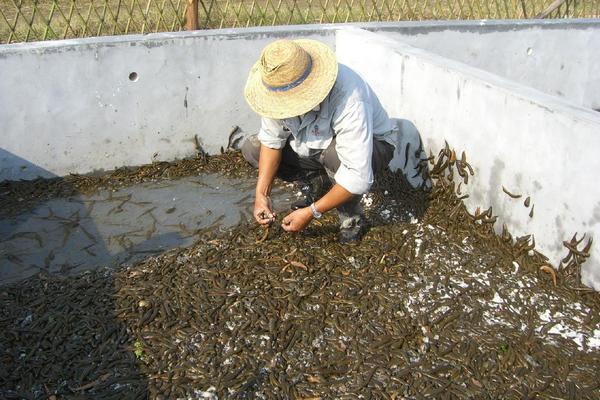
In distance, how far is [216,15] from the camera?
645cm

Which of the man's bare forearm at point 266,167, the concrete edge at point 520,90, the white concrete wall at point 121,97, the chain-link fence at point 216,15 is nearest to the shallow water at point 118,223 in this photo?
the white concrete wall at point 121,97

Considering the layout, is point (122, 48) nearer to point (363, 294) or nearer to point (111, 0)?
point (363, 294)

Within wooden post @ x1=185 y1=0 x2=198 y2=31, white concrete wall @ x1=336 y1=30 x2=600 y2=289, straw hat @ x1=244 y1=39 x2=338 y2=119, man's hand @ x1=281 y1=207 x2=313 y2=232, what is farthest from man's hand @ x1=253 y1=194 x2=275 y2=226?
wooden post @ x1=185 y1=0 x2=198 y2=31

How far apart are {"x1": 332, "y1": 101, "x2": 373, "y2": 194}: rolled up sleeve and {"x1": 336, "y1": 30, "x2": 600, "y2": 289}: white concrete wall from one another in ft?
2.83

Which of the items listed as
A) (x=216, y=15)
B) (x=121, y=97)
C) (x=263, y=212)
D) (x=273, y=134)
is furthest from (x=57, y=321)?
(x=216, y=15)

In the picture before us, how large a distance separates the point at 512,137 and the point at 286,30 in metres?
2.33

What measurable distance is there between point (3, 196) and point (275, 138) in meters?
2.38

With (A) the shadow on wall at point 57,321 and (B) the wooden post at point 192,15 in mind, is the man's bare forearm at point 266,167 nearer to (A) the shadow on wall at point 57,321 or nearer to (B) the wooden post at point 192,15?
(A) the shadow on wall at point 57,321

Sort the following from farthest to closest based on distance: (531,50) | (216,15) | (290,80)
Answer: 1. (216,15)
2. (531,50)
3. (290,80)

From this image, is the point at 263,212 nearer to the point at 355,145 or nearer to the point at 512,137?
the point at 355,145

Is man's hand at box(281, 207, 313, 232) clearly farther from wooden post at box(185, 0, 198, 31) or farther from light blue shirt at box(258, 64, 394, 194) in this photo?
wooden post at box(185, 0, 198, 31)

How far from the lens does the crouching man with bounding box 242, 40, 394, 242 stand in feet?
8.05

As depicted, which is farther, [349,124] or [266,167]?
[266,167]

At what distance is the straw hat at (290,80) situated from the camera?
241cm
